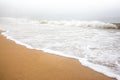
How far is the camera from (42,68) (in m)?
2.73

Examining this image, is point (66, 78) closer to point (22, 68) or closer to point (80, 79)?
point (80, 79)

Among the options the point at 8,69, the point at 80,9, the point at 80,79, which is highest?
the point at 80,9

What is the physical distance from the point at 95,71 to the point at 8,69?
1.57 meters

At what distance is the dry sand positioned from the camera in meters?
2.43

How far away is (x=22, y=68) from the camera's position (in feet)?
8.84

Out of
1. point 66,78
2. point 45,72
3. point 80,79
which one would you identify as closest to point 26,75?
point 45,72

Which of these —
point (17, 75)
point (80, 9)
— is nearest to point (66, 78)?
point (17, 75)

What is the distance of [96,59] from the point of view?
11.1 ft

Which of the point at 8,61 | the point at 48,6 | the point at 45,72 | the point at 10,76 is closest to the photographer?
the point at 10,76

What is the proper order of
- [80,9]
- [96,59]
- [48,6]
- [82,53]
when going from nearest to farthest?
[96,59], [82,53], [80,9], [48,6]

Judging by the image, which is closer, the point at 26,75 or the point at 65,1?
the point at 26,75

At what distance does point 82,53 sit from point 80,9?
79.9 ft

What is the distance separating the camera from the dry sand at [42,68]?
95.6 inches

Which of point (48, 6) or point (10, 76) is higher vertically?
point (48, 6)
